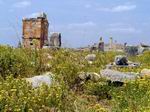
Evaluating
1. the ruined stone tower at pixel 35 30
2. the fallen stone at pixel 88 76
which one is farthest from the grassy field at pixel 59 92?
the ruined stone tower at pixel 35 30

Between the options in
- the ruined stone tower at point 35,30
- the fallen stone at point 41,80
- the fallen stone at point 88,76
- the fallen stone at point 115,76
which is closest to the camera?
the fallen stone at point 41,80

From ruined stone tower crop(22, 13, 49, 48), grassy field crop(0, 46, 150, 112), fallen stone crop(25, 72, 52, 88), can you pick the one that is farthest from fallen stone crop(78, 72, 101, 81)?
ruined stone tower crop(22, 13, 49, 48)

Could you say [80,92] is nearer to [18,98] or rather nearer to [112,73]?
[112,73]

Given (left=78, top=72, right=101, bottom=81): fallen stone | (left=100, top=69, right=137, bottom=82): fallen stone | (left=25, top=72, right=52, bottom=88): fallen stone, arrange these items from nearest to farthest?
(left=25, top=72, right=52, bottom=88): fallen stone
(left=100, top=69, right=137, bottom=82): fallen stone
(left=78, top=72, right=101, bottom=81): fallen stone

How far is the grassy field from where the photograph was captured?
8008 mm

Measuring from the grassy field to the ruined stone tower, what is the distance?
7.48 m

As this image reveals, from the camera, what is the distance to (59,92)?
28.9ft

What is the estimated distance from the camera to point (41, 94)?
8484 mm

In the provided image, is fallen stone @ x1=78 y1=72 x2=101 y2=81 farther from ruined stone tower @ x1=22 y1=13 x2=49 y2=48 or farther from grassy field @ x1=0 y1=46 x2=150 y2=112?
ruined stone tower @ x1=22 y1=13 x2=49 y2=48

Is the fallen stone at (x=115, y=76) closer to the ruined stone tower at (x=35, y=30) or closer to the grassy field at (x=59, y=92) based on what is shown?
the grassy field at (x=59, y=92)

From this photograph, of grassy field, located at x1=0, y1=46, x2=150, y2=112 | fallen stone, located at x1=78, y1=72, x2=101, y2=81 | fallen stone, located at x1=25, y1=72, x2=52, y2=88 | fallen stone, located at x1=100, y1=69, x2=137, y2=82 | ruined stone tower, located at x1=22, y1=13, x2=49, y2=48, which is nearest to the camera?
grassy field, located at x1=0, y1=46, x2=150, y2=112

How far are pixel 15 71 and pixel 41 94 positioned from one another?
390 cm

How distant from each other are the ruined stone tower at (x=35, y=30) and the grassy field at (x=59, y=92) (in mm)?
7481

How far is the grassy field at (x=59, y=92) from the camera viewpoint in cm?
801
